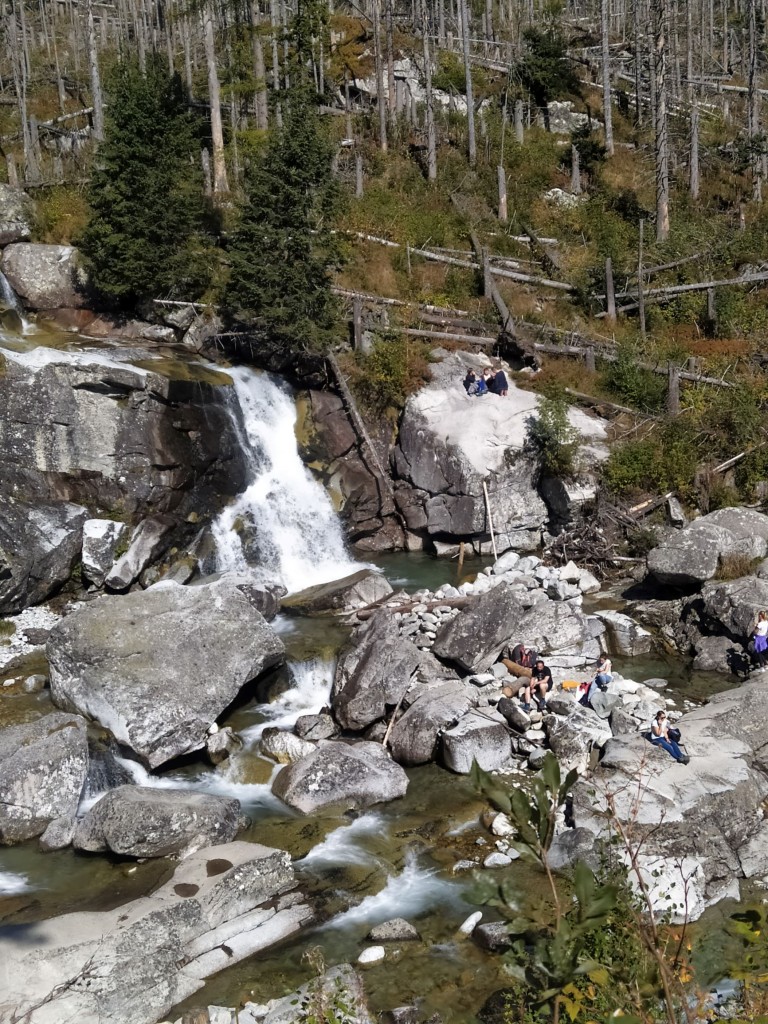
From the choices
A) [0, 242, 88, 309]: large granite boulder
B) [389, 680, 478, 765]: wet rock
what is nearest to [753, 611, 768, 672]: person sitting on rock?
[389, 680, 478, 765]: wet rock

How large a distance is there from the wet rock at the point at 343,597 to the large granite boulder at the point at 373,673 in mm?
2345

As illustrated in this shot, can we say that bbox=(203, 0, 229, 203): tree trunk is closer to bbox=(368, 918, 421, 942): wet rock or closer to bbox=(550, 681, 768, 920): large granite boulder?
bbox=(550, 681, 768, 920): large granite boulder

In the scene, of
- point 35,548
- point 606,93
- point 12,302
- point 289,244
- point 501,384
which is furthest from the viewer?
point 606,93

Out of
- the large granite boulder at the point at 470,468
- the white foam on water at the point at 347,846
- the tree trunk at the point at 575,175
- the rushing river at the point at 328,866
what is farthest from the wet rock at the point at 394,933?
the tree trunk at the point at 575,175

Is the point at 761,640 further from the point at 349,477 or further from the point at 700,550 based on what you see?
the point at 349,477

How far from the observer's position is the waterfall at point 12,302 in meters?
25.1

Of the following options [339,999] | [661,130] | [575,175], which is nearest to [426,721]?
[339,999]

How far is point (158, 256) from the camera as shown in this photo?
25203mm

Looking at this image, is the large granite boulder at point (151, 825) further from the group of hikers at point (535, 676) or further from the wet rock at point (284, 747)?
the group of hikers at point (535, 676)

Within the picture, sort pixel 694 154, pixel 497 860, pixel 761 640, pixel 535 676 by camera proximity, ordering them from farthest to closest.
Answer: pixel 694 154 < pixel 761 640 < pixel 535 676 < pixel 497 860

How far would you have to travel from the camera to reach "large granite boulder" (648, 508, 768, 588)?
18.2 m

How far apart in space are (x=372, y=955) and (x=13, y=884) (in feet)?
15.9

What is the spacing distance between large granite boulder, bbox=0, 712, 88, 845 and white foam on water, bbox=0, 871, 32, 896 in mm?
881

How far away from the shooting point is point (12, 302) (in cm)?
2575
